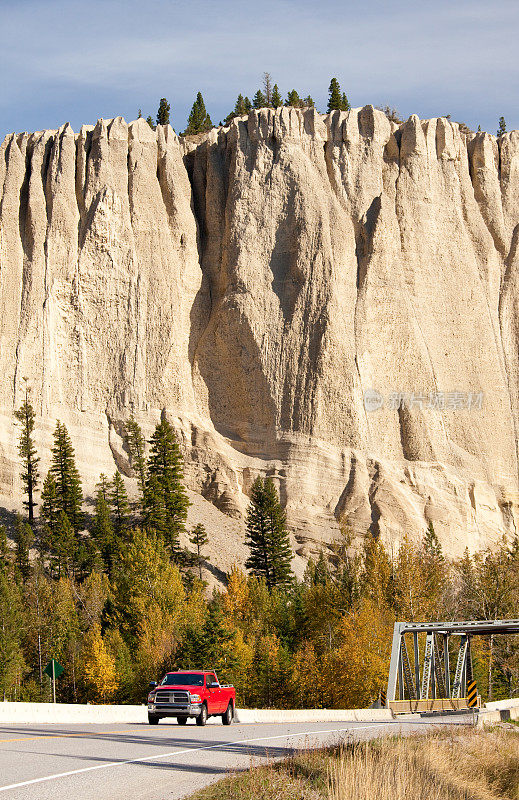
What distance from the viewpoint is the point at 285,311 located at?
259ft

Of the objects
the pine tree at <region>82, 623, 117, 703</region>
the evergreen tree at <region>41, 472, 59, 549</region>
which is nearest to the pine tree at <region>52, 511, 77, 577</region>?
the evergreen tree at <region>41, 472, 59, 549</region>

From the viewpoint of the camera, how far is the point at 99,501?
6400 centimetres

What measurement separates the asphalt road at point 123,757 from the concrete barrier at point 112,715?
0.87 meters

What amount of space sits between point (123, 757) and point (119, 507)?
2085 inches

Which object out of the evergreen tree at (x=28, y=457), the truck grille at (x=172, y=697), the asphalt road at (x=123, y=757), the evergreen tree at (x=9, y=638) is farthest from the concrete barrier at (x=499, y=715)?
the evergreen tree at (x=28, y=457)

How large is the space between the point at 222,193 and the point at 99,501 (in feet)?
105

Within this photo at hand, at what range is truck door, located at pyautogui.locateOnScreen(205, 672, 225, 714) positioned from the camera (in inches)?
907

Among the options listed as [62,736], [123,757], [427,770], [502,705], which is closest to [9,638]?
[502,705]

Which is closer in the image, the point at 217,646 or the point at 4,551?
the point at 217,646

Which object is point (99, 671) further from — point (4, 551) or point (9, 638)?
point (4, 551)

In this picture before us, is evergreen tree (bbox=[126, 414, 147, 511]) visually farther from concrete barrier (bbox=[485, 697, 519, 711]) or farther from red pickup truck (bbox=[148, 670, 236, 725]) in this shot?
red pickup truck (bbox=[148, 670, 236, 725])

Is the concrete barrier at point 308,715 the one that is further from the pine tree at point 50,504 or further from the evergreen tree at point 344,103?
the evergreen tree at point 344,103

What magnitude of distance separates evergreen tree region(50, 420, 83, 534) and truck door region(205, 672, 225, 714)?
137ft

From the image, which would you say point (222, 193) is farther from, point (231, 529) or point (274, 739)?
point (274, 739)
